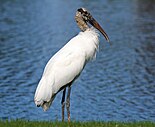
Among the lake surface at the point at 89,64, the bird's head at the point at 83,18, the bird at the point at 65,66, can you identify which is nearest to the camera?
the bird at the point at 65,66

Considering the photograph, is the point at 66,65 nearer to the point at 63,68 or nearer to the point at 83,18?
the point at 63,68

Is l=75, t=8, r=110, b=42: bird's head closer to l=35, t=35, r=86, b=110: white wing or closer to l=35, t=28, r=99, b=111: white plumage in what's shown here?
l=35, t=28, r=99, b=111: white plumage

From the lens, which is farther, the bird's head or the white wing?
the bird's head

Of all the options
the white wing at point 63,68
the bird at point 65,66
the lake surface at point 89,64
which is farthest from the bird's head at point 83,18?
the lake surface at point 89,64

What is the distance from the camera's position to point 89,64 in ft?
72.7

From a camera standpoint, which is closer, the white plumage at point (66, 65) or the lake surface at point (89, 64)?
the white plumage at point (66, 65)

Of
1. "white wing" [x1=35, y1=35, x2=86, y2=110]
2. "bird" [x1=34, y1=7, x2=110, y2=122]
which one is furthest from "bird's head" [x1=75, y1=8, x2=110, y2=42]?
"white wing" [x1=35, y1=35, x2=86, y2=110]

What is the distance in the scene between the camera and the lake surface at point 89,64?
16.1 metres

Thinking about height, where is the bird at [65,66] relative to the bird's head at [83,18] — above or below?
below

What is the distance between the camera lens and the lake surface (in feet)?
52.9

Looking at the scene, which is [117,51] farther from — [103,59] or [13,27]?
[13,27]

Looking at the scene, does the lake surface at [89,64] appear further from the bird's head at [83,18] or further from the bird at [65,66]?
the bird at [65,66]

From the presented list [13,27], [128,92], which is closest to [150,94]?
[128,92]

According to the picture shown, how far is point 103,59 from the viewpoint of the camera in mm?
22719
